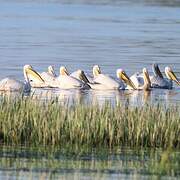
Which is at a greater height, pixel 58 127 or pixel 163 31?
pixel 163 31

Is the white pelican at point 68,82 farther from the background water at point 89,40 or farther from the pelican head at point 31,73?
the background water at point 89,40

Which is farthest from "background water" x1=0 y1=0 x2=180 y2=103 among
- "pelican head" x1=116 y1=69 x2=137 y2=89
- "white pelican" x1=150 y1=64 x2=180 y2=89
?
"pelican head" x1=116 y1=69 x2=137 y2=89

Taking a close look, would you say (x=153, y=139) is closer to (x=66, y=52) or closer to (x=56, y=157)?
(x=56, y=157)

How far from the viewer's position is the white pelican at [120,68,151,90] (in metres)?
25.1

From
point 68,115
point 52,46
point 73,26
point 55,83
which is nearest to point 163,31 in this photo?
point 73,26

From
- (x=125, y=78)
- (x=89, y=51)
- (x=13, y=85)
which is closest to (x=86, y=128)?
(x=13, y=85)

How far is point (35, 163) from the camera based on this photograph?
1297 centimetres

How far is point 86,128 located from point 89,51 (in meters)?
20.2

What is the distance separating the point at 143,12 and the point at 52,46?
3043cm

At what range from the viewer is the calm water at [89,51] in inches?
503

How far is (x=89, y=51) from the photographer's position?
34.5 m

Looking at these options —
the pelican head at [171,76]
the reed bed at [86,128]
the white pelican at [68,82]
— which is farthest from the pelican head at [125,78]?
the reed bed at [86,128]

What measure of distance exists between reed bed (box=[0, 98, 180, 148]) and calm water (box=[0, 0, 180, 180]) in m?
0.55

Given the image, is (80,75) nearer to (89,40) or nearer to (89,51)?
(89,51)
